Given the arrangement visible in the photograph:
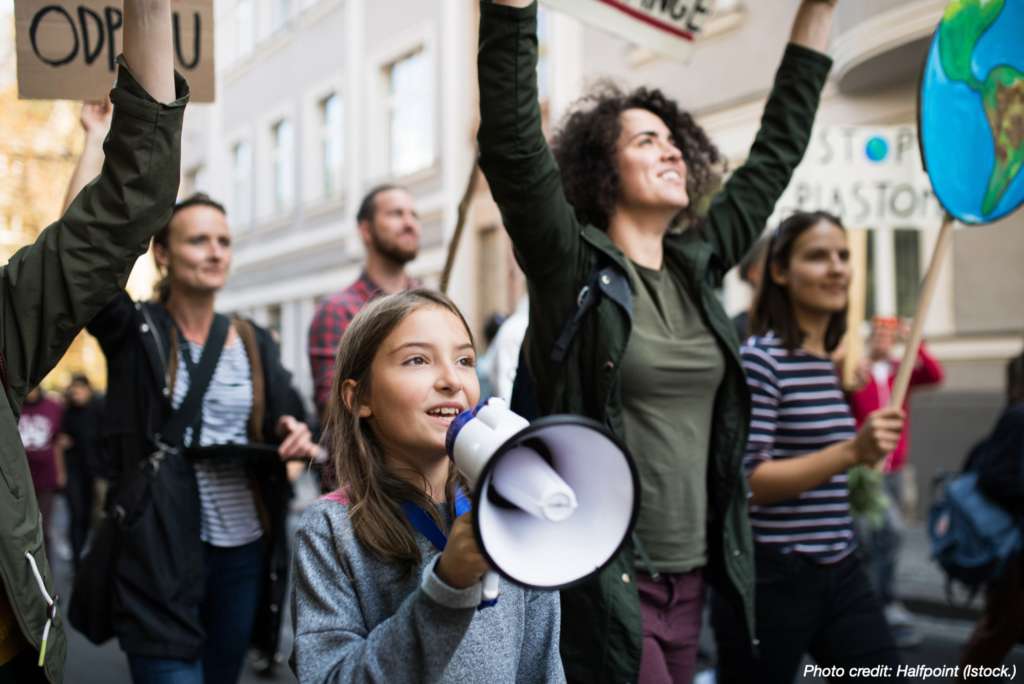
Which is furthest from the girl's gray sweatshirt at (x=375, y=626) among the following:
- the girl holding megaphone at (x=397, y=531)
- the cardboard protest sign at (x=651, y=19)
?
the cardboard protest sign at (x=651, y=19)

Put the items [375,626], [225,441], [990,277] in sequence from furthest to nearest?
[990,277], [225,441], [375,626]

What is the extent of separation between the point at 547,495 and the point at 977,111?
239 centimetres

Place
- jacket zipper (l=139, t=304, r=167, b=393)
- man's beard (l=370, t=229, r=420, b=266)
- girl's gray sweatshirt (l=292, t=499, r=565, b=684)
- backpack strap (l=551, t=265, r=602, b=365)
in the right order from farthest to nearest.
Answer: man's beard (l=370, t=229, r=420, b=266) → jacket zipper (l=139, t=304, r=167, b=393) → backpack strap (l=551, t=265, r=602, b=365) → girl's gray sweatshirt (l=292, t=499, r=565, b=684)

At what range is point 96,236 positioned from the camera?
6.28 ft

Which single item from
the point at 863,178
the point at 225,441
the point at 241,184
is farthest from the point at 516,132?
the point at 241,184

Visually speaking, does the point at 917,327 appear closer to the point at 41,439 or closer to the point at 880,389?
the point at 880,389

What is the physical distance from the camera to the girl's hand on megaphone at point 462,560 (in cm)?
141

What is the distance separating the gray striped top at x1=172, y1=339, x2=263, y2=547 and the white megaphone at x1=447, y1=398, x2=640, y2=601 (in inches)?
81.5

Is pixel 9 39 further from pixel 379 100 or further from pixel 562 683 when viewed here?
pixel 562 683

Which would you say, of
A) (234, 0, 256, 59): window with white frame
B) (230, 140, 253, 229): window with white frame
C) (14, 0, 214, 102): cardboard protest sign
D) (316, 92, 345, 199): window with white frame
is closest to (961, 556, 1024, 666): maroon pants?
(14, 0, 214, 102): cardboard protest sign

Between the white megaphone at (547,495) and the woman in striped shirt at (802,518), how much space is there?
1.71m

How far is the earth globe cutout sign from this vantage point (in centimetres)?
310

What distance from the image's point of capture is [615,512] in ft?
4.65

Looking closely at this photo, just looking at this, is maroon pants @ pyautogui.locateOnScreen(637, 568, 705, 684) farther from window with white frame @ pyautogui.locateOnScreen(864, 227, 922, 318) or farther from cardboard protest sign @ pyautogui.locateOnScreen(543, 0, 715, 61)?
window with white frame @ pyautogui.locateOnScreen(864, 227, 922, 318)
